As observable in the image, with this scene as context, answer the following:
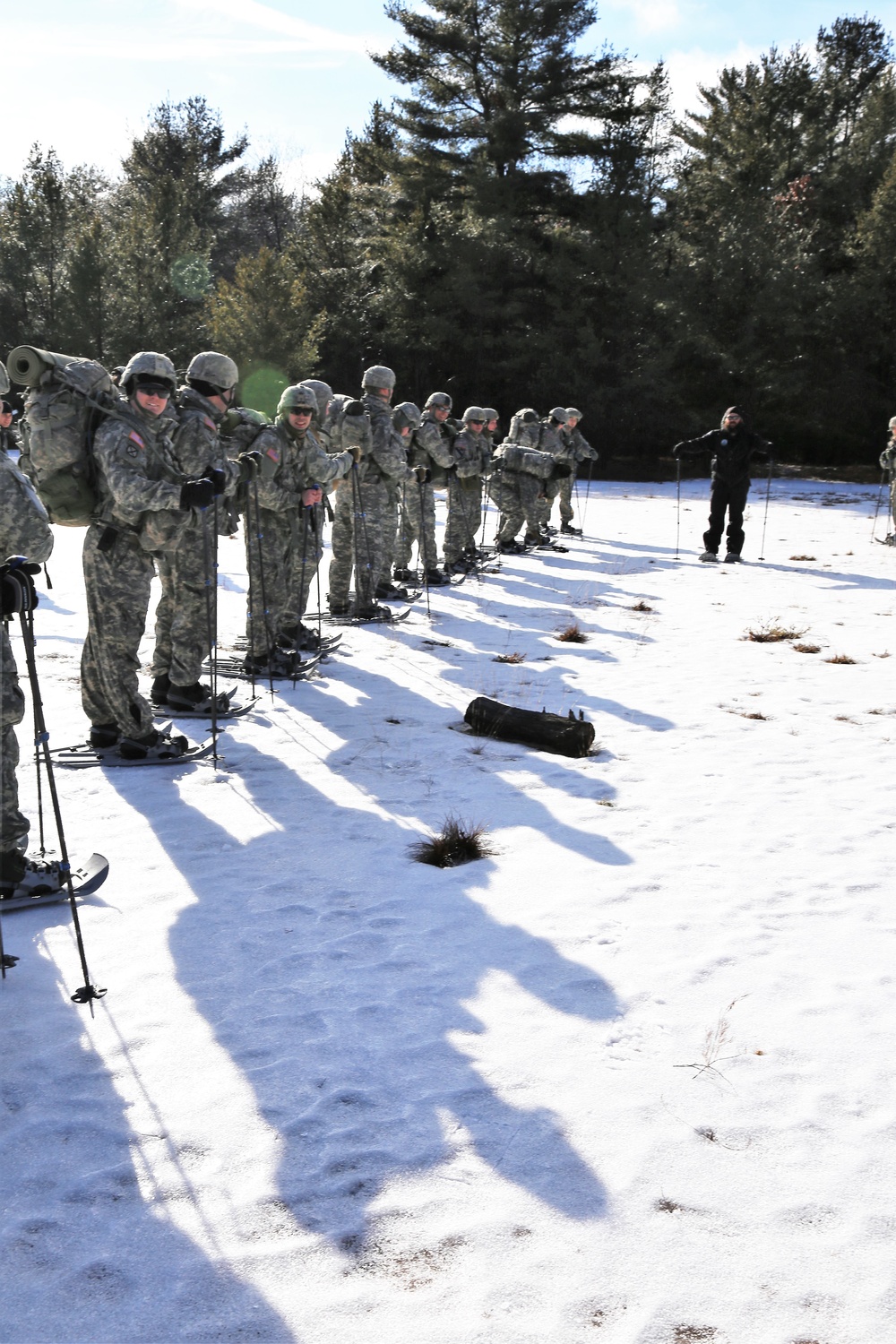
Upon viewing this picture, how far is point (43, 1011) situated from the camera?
4.07 m

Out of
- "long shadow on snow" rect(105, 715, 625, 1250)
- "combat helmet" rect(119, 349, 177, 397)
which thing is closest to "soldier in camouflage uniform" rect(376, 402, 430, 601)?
"combat helmet" rect(119, 349, 177, 397)

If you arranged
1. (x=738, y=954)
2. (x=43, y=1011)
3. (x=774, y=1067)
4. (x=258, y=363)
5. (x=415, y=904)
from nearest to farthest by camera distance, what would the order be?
(x=774, y=1067)
(x=43, y=1011)
(x=738, y=954)
(x=415, y=904)
(x=258, y=363)

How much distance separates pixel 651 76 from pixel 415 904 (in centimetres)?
3583

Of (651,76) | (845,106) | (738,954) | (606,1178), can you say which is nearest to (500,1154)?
(606,1178)

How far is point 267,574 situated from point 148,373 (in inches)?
114

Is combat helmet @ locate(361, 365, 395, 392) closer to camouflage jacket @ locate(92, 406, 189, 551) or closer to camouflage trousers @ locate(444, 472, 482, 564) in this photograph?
camouflage trousers @ locate(444, 472, 482, 564)

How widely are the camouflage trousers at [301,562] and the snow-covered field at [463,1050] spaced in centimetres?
211

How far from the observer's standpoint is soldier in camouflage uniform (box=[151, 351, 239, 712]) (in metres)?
7.46

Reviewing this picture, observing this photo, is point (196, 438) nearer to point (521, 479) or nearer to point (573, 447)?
point (521, 479)

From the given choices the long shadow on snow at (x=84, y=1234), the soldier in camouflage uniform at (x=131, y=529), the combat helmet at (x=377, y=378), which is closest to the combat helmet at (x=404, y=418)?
the combat helmet at (x=377, y=378)

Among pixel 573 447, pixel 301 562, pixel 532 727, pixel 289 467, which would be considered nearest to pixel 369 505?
pixel 301 562

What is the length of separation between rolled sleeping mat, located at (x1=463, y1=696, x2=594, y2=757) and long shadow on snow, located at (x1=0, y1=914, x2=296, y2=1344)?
417 cm

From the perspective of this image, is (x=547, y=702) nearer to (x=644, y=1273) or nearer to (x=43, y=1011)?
(x=43, y=1011)

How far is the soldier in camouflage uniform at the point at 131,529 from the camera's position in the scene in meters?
6.23
